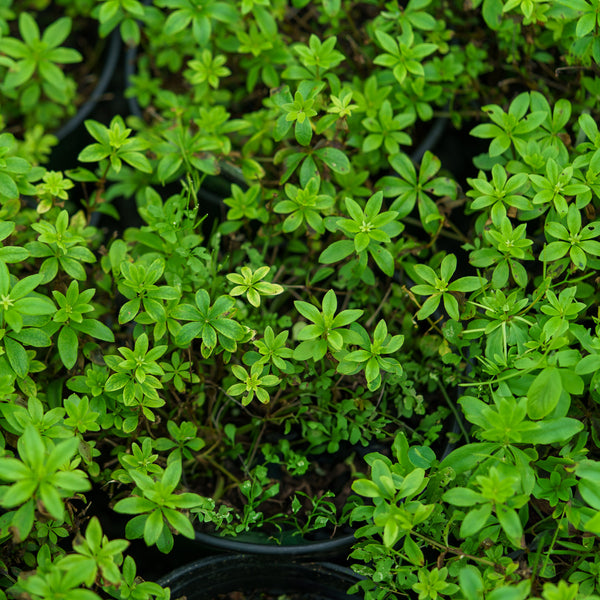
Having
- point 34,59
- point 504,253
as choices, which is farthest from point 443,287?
point 34,59

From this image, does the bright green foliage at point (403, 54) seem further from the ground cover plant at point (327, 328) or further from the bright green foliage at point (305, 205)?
the bright green foliage at point (305, 205)

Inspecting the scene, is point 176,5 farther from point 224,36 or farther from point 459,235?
point 459,235

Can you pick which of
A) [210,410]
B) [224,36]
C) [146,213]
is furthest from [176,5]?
[210,410]

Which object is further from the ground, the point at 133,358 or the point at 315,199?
the point at 315,199

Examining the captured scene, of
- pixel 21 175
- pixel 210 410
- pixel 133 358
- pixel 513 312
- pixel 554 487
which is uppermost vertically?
pixel 21 175

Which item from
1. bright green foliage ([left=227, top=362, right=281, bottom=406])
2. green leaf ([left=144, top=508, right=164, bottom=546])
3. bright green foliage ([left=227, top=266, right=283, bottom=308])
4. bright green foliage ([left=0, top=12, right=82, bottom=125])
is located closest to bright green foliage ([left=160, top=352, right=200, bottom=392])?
bright green foliage ([left=227, top=362, right=281, bottom=406])
